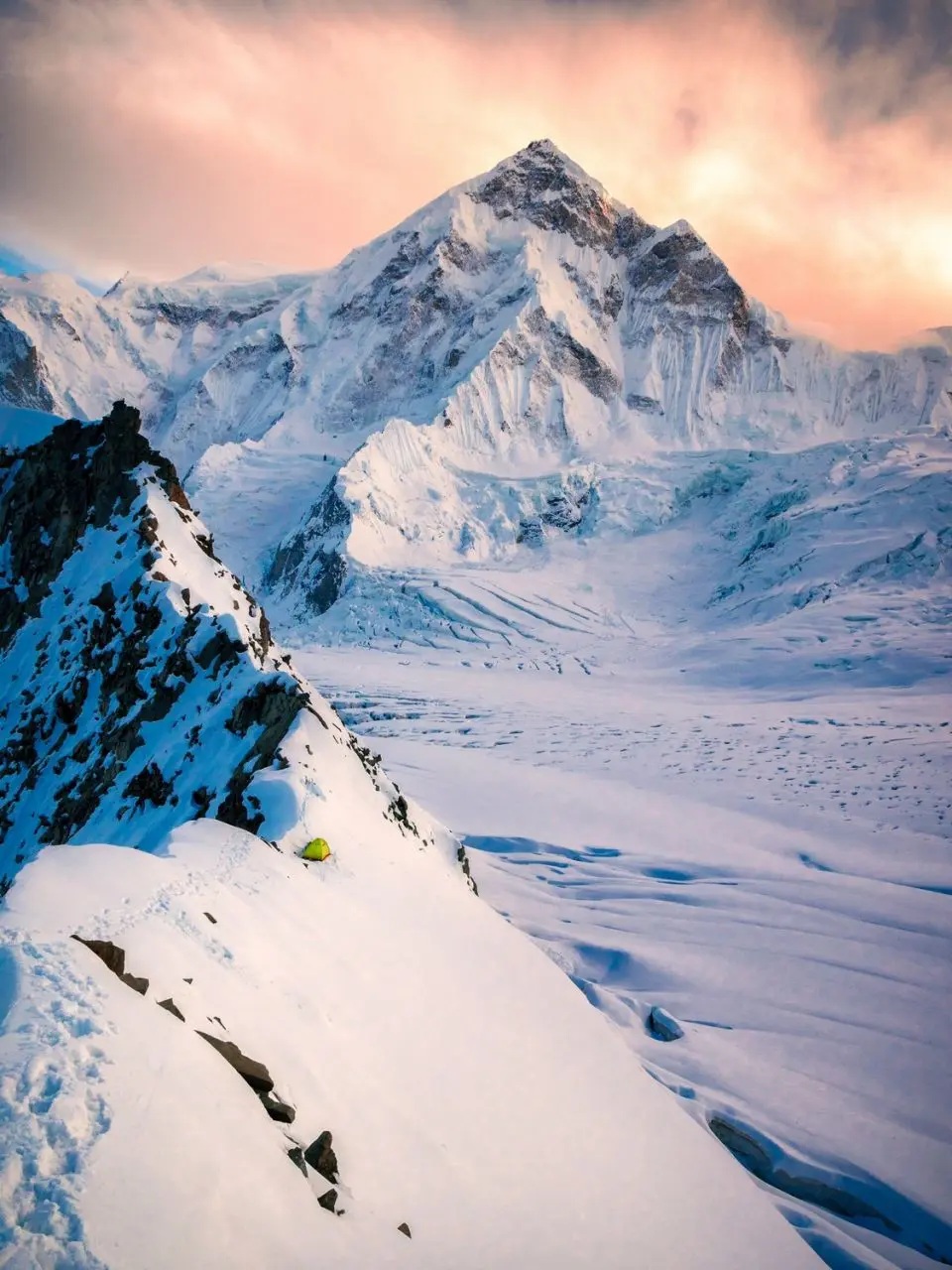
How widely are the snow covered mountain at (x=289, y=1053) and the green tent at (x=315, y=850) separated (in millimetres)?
216

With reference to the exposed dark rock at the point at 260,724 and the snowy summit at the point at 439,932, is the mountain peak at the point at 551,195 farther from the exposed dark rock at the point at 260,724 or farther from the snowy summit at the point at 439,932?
the exposed dark rock at the point at 260,724

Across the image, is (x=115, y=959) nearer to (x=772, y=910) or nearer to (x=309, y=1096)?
(x=309, y=1096)

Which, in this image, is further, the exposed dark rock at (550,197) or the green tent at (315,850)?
the exposed dark rock at (550,197)

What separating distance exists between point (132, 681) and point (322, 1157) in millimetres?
13268

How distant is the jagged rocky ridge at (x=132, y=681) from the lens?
38.5ft

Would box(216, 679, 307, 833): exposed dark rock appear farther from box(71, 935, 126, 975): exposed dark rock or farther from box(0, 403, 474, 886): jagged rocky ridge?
box(71, 935, 126, 975): exposed dark rock

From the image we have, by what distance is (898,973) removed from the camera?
1330 cm

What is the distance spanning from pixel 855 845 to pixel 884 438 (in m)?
78.9

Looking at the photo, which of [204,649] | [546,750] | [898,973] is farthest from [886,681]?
[204,649]

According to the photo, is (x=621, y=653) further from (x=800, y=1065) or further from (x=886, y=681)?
(x=800, y=1065)

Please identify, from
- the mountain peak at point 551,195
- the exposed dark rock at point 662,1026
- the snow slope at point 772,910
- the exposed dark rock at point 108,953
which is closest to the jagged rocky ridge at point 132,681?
the exposed dark rock at point 108,953

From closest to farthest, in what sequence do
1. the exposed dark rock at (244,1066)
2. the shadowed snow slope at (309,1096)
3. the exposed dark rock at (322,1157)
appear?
the shadowed snow slope at (309,1096) → the exposed dark rock at (322,1157) → the exposed dark rock at (244,1066)

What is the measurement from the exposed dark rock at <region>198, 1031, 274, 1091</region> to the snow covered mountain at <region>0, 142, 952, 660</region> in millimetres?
71889

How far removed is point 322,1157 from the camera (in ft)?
13.6
